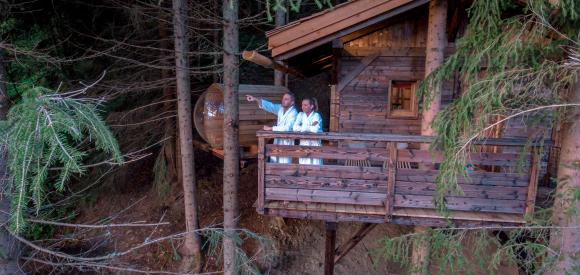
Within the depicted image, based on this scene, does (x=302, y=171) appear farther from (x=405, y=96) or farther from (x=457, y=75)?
(x=457, y=75)

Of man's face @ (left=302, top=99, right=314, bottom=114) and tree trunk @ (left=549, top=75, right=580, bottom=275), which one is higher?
man's face @ (left=302, top=99, right=314, bottom=114)

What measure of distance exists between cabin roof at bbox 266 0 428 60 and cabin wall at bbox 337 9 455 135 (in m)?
1.73

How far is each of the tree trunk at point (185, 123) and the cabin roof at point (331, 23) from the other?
2.59 meters

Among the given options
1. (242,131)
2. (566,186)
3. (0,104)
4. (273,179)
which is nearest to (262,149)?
(273,179)

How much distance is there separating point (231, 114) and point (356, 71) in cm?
278

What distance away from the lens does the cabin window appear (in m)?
7.60

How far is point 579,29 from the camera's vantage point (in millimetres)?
3873

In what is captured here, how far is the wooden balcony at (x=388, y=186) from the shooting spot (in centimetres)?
495

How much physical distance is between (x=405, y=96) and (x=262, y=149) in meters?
3.95

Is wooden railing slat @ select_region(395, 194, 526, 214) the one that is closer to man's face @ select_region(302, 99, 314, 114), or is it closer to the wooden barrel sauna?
man's face @ select_region(302, 99, 314, 114)

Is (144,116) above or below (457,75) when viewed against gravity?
below

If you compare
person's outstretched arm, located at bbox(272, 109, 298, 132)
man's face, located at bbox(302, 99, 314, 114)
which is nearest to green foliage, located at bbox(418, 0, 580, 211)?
man's face, located at bbox(302, 99, 314, 114)

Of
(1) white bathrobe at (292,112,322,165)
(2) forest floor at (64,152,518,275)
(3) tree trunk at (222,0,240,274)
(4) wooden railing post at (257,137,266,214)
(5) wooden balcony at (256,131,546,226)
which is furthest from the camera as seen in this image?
(2) forest floor at (64,152,518,275)

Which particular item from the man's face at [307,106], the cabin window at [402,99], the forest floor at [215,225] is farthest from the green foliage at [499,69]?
the forest floor at [215,225]
